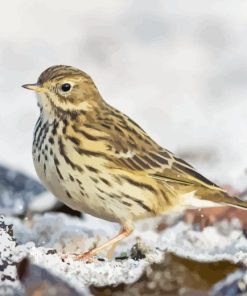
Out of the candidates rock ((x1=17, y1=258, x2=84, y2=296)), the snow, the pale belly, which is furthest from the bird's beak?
rock ((x1=17, y1=258, x2=84, y2=296))

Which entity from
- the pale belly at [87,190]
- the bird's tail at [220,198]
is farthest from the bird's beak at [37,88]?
the bird's tail at [220,198]

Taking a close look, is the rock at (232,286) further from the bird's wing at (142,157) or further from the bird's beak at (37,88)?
the bird's beak at (37,88)

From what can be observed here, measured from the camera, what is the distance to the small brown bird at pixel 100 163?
19.9ft

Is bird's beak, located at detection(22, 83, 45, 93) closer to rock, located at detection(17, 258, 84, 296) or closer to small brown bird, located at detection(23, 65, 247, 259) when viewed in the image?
small brown bird, located at detection(23, 65, 247, 259)

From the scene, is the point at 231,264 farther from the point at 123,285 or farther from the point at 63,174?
the point at 63,174

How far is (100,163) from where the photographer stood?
6164 mm

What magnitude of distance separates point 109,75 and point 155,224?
4.47 metres

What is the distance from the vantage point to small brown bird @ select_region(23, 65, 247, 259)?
605 centimetres

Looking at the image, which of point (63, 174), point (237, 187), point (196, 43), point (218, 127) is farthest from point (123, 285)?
point (196, 43)

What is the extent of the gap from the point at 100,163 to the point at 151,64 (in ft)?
20.8

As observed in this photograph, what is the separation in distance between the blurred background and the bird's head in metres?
2.80

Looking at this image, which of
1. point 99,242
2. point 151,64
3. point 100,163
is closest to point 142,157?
point 100,163

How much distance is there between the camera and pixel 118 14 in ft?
44.5

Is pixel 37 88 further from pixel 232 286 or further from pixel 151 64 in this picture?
pixel 151 64
